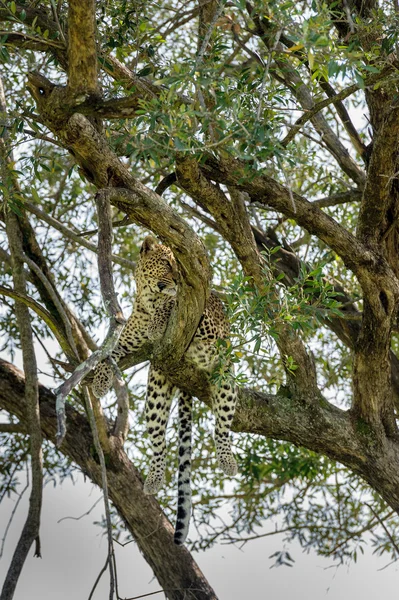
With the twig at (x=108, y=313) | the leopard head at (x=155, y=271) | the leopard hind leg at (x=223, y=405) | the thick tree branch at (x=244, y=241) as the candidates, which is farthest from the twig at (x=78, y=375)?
the leopard head at (x=155, y=271)

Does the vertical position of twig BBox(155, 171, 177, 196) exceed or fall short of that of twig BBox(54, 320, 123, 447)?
it exceeds it

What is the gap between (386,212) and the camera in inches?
228

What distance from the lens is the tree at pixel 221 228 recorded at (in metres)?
4.14

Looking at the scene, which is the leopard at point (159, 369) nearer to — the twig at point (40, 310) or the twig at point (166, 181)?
the twig at point (40, 310)

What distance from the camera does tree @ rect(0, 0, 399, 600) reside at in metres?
4.14

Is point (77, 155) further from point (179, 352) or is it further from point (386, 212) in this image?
point (386, 212)

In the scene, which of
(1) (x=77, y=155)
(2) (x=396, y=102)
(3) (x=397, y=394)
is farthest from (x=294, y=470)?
(1) (x=77, y=155)

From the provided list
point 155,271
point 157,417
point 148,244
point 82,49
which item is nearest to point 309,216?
point 155,271

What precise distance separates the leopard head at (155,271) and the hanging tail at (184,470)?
797 millimetres

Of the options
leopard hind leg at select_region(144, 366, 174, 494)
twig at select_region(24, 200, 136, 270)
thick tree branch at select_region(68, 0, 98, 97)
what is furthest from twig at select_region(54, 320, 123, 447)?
twig at select_region(24, 200, 136, 270)

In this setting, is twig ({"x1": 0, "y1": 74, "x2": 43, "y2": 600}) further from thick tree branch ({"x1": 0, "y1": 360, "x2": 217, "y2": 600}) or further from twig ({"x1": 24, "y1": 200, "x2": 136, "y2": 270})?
thick tree branch ({"x1": 0, "y1": 360, "x2": 217, "y2": 600})

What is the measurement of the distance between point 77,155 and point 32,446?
9.84ft

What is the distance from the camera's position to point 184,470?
6203 millimetres

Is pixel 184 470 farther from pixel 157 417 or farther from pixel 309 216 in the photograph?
pixel 309 216
